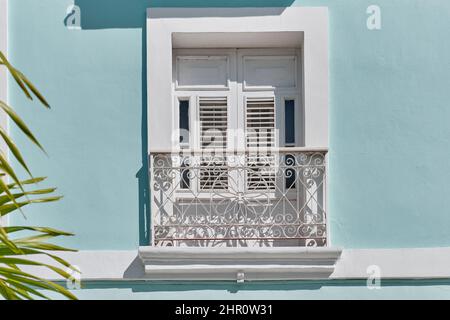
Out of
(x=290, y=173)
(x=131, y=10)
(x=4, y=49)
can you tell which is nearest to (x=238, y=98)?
(x=290, y=173)

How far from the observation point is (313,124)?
334 inches

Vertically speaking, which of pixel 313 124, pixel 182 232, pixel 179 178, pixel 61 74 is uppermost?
pixel 61 74

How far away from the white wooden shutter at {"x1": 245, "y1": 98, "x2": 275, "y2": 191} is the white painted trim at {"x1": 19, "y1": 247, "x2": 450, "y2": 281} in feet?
3.48

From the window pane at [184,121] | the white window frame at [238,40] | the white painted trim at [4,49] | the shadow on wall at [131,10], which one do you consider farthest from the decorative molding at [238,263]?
the white painted trim at [4,49]

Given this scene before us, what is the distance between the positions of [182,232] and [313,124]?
166cm

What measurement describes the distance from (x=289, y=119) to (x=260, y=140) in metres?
0.39

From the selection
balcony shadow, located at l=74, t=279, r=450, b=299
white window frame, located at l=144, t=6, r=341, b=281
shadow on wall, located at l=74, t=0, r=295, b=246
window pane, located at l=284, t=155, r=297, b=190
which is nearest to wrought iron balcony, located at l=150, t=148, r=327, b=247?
window pane, located at l=284, t=155, r=297, b=190

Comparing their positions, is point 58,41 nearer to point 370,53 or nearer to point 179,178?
point 179,178

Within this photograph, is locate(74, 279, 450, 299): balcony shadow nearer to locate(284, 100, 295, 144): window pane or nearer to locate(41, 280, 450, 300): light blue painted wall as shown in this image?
locate(41, 280, 450, 300): light blue painted wall

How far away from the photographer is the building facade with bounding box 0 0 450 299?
27.3 ft

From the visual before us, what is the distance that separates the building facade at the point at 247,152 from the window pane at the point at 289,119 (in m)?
0.18

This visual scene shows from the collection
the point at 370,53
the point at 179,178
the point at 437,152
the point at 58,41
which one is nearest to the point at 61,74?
the point at 58,41

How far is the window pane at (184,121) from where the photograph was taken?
28.7 ft

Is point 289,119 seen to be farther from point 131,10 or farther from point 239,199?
point 131,10
